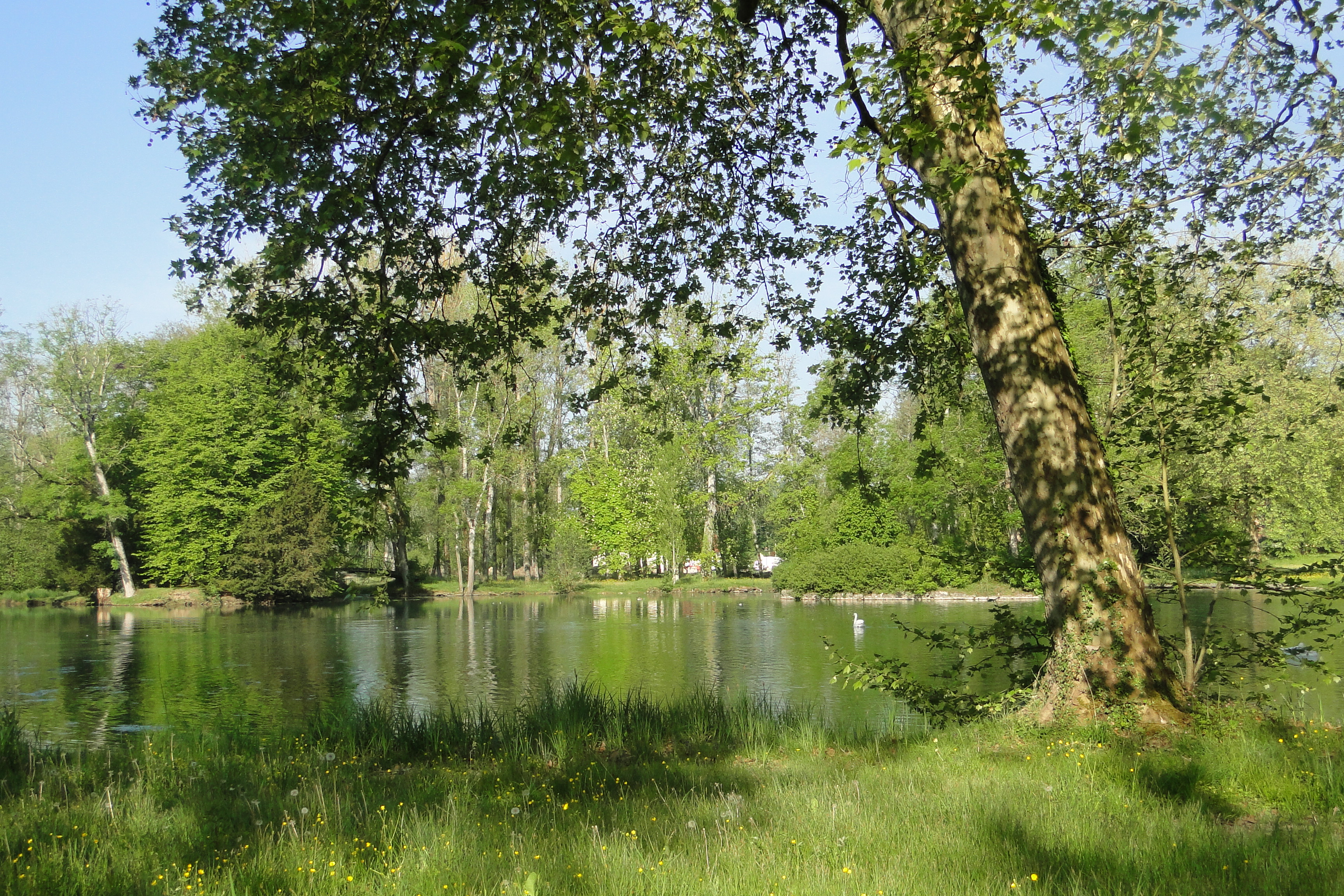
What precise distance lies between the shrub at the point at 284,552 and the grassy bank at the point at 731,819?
Result: 106 ft

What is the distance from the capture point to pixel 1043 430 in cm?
602

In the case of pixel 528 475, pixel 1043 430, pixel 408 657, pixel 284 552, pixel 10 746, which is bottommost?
pixel 408 657

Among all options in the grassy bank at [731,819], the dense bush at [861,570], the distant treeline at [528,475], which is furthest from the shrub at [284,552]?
the grassy bank at [731,819]

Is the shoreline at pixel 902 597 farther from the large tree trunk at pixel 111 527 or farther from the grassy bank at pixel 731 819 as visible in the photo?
the large tree trunk at pixel 111 527

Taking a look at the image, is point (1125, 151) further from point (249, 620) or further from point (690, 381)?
point (249, 620)

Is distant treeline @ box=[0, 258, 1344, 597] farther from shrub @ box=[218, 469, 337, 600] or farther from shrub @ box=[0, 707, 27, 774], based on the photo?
shrub @ box=[0, 707, 27, 774]

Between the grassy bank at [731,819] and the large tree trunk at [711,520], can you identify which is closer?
Result: the grassy bank at [731,819]

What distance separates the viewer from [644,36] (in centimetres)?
559

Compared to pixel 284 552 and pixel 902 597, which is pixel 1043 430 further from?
pixel 284 552

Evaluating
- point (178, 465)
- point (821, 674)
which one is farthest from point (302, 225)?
point (178, 465)

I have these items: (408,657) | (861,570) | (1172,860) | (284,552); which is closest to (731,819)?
(1172,860)

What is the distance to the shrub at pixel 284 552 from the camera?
36.9 m

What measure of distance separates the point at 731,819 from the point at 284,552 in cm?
3727

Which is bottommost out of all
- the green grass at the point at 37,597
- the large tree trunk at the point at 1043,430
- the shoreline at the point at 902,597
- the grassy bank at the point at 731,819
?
the shoreline at the point at 902,597
